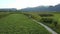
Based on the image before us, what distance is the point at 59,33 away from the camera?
13312 millimetres

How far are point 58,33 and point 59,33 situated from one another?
0.09 metres

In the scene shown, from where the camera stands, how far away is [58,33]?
13375mm
